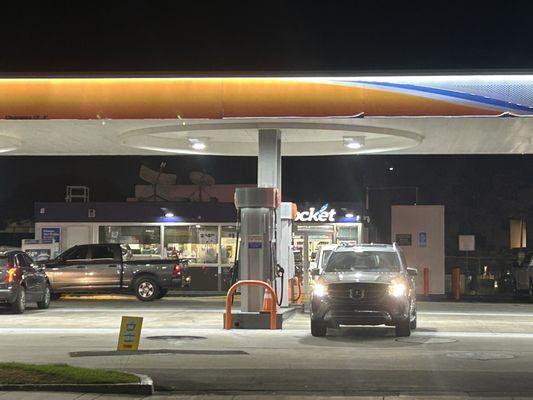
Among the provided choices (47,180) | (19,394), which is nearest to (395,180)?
(47,180)

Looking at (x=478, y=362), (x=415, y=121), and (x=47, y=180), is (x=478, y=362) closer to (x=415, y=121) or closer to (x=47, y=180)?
(x=415, y=121)

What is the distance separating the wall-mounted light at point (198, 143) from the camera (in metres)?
21.5

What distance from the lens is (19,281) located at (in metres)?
20.5

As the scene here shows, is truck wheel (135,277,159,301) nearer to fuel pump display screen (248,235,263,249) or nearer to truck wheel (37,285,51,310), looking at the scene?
truck wheel (37,285,51,310)

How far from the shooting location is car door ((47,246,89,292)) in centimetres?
2631

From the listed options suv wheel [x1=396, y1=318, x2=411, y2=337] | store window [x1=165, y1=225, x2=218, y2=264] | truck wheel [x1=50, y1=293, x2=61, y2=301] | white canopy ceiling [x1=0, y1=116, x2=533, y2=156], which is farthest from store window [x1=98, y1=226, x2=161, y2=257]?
suv wheel [x1=396, y1=318, x2=411, y2=337]

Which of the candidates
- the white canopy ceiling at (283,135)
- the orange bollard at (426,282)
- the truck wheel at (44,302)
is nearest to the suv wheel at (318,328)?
the white canopy ceiling at (283,135)

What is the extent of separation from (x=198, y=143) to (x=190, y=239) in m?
9.22

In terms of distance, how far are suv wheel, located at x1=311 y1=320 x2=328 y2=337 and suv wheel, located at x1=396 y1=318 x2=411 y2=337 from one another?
1.34 meters

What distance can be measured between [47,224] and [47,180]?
31419 mm

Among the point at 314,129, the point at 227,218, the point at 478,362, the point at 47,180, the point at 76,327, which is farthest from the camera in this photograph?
the point at 47,180

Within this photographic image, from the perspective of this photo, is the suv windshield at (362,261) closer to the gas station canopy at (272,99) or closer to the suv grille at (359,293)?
the suv grille at (359,293)

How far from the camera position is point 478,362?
12289mm

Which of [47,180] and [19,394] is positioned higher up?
[47,180]
